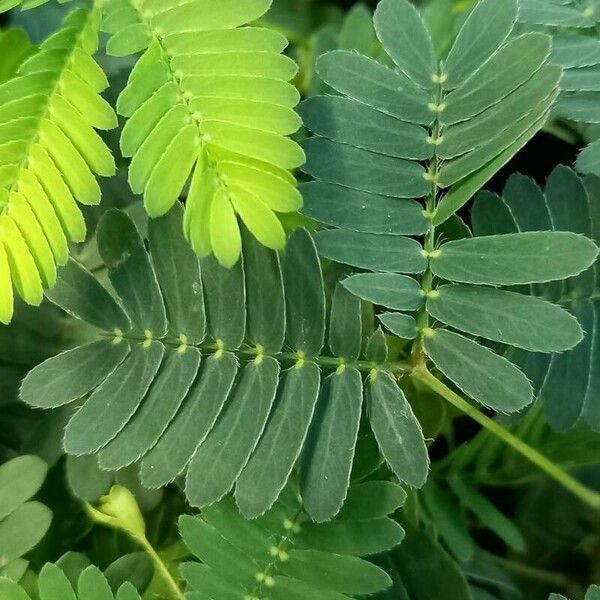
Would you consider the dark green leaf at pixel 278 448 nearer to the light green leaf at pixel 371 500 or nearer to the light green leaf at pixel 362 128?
the light green leaf at pixel 371 500

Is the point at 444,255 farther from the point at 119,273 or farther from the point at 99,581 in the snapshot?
the point at 99,581

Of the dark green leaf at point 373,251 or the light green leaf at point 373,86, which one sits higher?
the light green leaf at point 373,86

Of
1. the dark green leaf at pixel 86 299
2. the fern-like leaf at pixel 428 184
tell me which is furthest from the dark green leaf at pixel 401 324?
the dark green leaf at pixel 86 299

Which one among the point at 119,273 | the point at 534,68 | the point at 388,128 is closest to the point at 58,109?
the point at 119,273

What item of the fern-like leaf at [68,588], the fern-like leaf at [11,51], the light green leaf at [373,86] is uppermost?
the light green leaf at [373,86]

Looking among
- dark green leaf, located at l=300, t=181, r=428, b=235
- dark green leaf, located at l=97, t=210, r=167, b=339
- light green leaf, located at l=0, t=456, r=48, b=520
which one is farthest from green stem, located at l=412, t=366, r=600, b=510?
light green leaf, located at l=0, t=456, r=48, b=520

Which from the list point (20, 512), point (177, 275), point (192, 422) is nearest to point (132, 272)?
point (177, 275)
